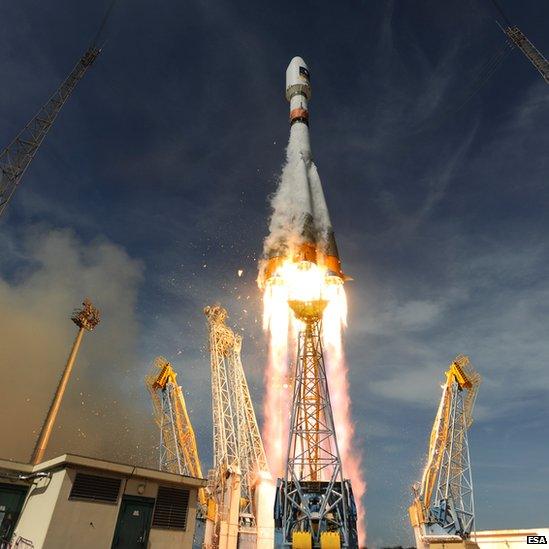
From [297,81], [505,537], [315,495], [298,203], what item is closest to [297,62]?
[297,81]

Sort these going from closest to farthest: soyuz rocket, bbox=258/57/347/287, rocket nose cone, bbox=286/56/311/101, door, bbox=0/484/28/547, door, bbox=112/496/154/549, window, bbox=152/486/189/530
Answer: door, bbox=112/496/154/549 → door, bbox=0/484/28/547 → window, bbox=152/486/189/530 → soyuz rocket, bbox=258/57/347/287 → rocket nose cone, bbox=286/56/311/101

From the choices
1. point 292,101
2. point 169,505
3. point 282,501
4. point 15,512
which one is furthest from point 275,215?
point 15,512

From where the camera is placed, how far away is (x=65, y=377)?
74000 mm

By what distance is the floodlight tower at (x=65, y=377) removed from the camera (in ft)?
232

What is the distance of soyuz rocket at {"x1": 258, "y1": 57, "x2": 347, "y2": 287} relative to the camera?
1711 inches

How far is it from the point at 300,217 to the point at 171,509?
1189 inches

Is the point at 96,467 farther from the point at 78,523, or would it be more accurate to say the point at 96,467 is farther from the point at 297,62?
the point at 297,62

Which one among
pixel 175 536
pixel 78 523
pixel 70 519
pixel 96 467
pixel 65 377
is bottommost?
pixel 175 536

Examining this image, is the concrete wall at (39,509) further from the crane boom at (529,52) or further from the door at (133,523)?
the crane boom at (529,52)

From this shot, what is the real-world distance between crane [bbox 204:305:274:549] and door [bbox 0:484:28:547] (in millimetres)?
36763

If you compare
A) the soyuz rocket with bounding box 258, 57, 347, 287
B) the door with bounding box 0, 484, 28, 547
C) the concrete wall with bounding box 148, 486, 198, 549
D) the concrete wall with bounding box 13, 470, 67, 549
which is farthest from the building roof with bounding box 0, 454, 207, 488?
the soyuz rocket with bounding box 258, 57, 347, 287

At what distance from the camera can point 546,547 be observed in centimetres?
4278

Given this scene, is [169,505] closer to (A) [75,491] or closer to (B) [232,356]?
(A) [75,491]

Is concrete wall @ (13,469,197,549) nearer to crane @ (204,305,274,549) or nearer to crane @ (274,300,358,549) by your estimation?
crane @ (274,300,358,549)
